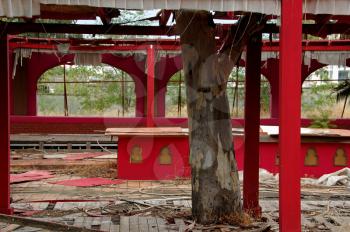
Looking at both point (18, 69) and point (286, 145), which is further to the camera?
point (18, 69)

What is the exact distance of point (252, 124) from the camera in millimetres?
7637

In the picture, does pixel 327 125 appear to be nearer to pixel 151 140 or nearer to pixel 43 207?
pixel 151 140

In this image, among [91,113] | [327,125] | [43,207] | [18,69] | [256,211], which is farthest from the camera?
[91,113]

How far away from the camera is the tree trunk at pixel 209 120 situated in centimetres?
679

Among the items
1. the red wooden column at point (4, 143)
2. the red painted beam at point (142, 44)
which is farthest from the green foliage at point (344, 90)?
the red wooden column at point (4, 143)

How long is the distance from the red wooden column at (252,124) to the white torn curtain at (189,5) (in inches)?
114

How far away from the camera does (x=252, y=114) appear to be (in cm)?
759

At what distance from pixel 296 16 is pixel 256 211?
3.71m

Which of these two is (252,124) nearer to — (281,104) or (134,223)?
(134,223)

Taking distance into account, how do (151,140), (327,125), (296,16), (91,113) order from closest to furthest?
(296,16)
(151,140)
(327,125)
(91,113)

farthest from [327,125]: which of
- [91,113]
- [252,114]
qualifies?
[91,113]

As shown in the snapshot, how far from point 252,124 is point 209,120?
3.54 feet

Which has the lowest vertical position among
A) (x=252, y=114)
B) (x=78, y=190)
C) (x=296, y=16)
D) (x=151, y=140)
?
(x=78, y=190)

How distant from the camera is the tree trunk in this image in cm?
679
